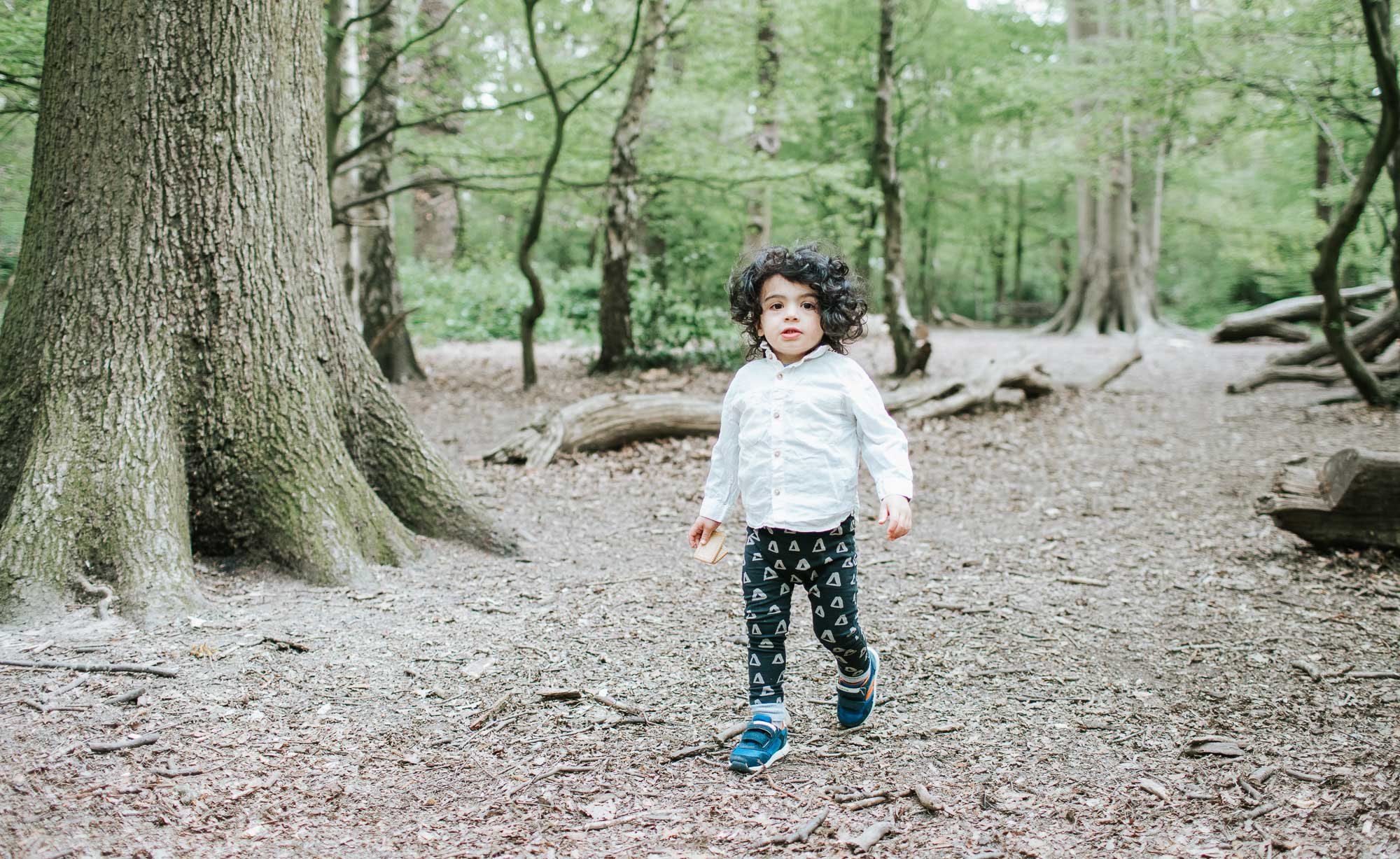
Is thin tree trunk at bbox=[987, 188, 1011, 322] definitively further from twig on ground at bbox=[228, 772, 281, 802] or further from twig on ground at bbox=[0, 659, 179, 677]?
twig on ground at bbox=[228, 772, 281, 802]

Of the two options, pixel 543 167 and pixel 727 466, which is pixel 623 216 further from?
pixel 727 466

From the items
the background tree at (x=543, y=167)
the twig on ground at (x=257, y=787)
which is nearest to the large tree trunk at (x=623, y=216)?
the background tree at (x=543, y=167)

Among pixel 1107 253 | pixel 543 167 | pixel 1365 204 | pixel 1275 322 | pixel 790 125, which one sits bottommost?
pixel 1275 322

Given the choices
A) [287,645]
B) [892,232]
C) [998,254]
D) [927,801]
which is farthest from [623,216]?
[998,254]

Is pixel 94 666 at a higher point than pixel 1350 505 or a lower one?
→ lower

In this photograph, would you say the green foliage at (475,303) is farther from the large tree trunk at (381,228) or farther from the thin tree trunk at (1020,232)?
the thin tree trunk at (1020,232)

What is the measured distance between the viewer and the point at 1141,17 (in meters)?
12.1

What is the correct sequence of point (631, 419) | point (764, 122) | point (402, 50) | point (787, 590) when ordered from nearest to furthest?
point (787, 590) < point (631, 419) < point (402, 50) < point (764, 122)

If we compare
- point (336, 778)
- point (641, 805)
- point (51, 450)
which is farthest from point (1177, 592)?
point (51, 450)

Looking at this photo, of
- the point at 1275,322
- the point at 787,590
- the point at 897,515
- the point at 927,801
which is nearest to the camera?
the point at 927,801

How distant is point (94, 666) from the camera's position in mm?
3170

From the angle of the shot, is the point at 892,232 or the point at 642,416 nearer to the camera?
the point at 642,416

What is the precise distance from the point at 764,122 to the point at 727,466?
10.7 m

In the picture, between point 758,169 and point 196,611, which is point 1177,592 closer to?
point 196,611
